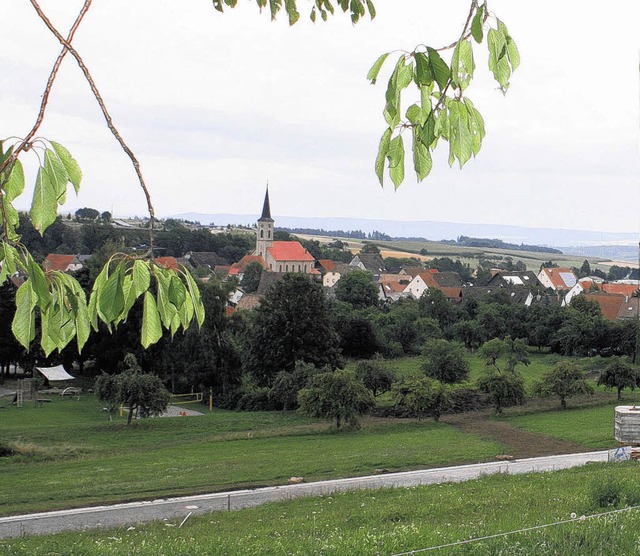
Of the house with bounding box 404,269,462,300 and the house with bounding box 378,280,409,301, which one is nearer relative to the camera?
the house with bounding box 404,269,462,300

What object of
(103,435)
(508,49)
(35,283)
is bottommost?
(103,435)

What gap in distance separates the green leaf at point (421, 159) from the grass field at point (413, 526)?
108 inches

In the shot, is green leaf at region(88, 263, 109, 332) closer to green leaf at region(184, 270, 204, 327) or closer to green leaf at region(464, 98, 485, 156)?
green leaf at region(184, 270, 204, 327)

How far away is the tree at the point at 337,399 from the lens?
2498cm

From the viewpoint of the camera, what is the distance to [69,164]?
1.55 m

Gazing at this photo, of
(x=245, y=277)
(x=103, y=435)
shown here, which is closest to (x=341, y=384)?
(x=103, y=435)

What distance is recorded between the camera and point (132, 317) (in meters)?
31.2

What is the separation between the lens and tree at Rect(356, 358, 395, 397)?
30.9 metres

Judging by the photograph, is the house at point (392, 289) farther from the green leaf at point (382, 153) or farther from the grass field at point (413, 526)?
the green leaf at point (382, 153)

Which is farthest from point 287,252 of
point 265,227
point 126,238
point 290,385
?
point 290,385

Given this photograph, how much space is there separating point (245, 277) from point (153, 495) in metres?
62.2

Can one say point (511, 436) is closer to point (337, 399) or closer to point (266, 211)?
point (337, 399)

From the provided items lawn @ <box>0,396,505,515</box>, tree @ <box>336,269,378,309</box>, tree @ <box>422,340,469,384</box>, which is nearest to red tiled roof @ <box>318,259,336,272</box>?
tree @ <box>336,269,378,309</box>

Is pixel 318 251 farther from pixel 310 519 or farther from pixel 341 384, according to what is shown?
pixel 310 519
